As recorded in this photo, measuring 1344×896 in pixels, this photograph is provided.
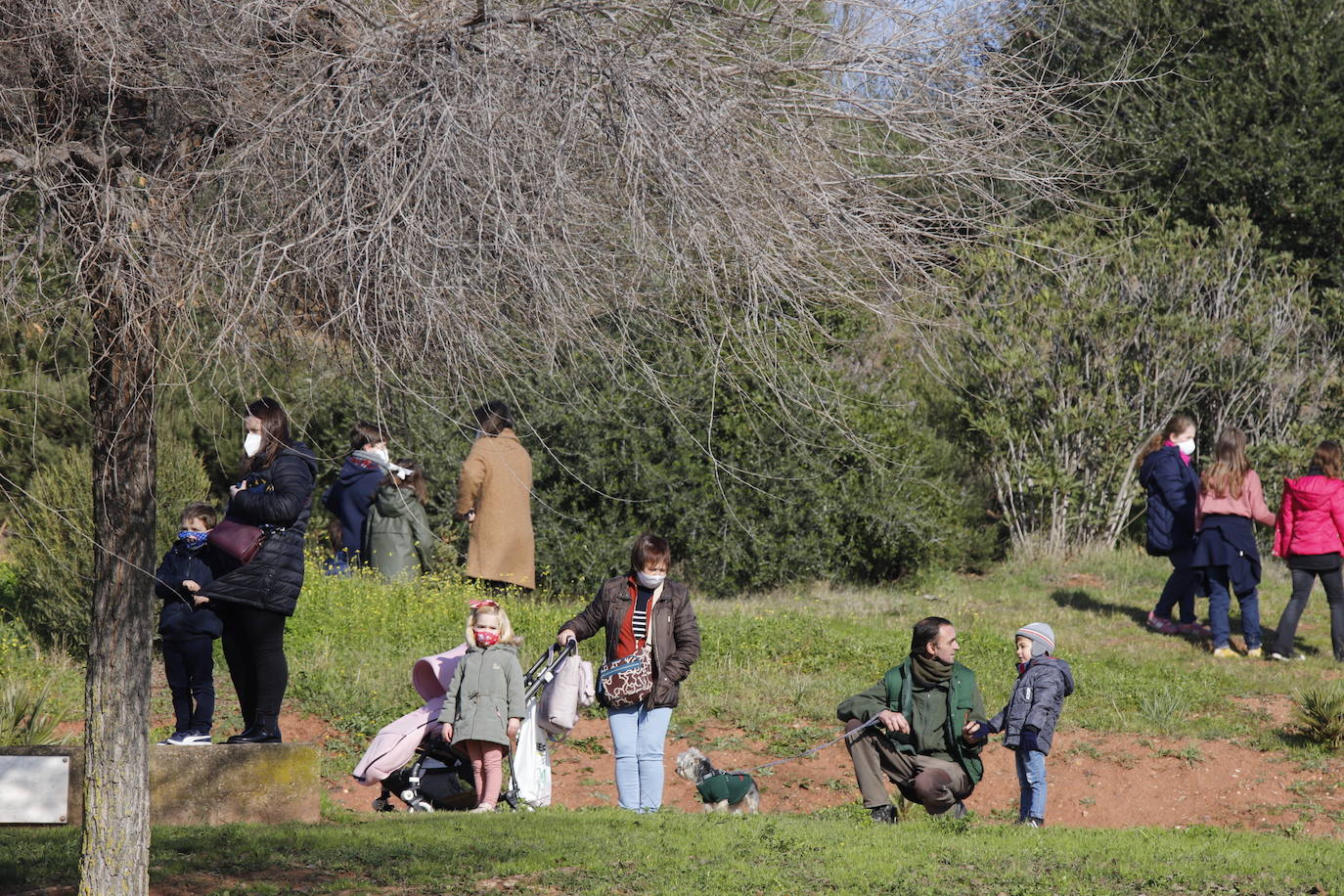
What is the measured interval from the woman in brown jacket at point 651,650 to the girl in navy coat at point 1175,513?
5420 millimetres

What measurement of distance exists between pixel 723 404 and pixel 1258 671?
516cm

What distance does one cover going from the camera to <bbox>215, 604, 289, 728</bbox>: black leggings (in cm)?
696

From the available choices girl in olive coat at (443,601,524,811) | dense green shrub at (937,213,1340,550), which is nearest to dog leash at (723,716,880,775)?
girl in olive coat at (443,601,524,811)

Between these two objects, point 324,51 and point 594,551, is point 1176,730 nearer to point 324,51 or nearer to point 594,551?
point 594,551

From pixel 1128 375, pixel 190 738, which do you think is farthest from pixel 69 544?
pixel 1128 375

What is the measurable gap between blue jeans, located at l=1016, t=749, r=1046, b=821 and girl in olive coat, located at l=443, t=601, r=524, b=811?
8.68ft

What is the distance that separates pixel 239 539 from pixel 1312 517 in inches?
306

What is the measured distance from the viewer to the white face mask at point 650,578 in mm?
7523

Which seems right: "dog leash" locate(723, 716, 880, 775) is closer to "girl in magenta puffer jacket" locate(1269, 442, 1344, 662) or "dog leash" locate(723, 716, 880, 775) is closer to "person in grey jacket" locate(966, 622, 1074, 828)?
"person in grey jacket" locate(966, 622, 1074, 828)

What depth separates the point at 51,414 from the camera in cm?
1365

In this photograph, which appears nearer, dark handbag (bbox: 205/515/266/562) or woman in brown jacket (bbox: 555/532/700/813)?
dark handbag (bbox: 205/515/266/562)

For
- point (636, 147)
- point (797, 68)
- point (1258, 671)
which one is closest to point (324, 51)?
point (636, 147)

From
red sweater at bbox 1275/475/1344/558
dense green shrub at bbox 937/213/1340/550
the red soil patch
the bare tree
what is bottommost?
the red soil patch

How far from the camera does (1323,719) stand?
8.91 m
